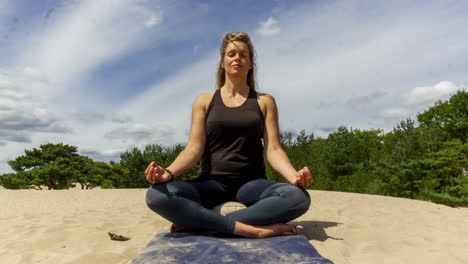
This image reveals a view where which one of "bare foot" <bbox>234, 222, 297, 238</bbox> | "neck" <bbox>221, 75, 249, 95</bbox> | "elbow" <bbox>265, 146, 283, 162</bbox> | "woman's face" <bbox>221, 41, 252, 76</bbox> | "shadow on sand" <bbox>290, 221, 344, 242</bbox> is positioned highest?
"woman's face" <bbox>221, 41, 252, 76</bbox>

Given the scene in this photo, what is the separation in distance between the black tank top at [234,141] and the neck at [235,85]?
0.25m

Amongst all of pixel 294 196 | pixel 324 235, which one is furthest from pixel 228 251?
pixel 324 235

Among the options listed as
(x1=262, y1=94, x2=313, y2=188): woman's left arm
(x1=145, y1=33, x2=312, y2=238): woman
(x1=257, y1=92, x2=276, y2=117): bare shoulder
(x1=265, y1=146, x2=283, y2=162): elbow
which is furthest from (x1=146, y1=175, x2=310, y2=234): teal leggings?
(x1=257, y1=92, x2=276, y2=117): bare shoulder

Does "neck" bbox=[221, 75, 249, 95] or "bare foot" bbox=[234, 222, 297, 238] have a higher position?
"neck" bbox=[221, 75, 249, 95]

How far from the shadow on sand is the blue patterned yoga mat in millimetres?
828

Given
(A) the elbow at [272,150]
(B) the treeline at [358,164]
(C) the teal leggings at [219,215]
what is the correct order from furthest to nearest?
(B) the treeline at [358,164] → (A) the elbow at [272,150] → (C) the teal leggings at [219,215]

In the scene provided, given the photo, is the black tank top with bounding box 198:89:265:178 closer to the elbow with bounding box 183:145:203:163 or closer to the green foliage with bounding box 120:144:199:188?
the elbow with bounding box 183:145:203:163

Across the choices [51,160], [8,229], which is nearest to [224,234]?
[8,229]

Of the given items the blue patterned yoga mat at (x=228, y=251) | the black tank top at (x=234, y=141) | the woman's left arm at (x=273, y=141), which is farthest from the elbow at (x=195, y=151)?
the blue patterned yoga mat at (x=228, y=251)

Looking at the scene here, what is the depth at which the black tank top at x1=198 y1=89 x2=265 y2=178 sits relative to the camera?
3561 mm

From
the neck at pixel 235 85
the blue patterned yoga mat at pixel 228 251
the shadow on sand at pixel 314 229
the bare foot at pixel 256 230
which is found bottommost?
the shadow on sand at pixel 314 229

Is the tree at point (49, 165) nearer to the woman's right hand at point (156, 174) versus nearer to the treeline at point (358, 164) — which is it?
the treeline at point (358, 164)

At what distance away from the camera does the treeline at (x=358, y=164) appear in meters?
14.9

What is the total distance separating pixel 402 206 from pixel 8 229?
239 inches
